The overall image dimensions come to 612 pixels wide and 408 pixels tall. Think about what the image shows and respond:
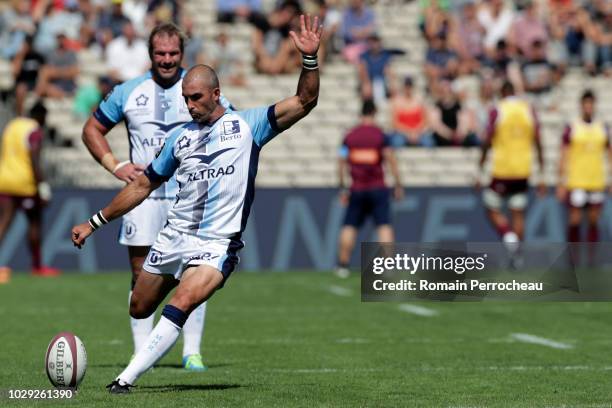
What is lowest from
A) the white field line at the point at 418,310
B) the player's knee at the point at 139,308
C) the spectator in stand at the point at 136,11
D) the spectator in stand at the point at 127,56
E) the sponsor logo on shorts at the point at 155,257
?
the white field line at the point at 418,310

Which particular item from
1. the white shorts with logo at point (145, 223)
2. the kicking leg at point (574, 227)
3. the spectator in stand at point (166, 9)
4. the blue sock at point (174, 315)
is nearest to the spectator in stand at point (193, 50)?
the spectator in stand at point (166, 9)

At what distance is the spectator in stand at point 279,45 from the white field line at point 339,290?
832 cm

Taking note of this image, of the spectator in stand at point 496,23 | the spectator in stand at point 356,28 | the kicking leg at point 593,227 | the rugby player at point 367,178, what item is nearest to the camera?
the rugby player at point 367,178

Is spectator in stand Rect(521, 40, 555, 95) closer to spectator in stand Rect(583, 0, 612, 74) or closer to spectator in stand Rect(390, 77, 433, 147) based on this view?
spectator in stand Rect(583, 0, 612, 74)

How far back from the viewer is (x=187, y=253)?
858cm

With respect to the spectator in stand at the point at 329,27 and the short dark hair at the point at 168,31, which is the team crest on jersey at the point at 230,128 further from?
the spectator in stand at the point at 329,27

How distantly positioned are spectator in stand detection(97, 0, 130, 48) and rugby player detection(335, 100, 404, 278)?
621 centimetres

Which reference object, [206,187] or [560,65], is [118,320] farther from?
[560,65]

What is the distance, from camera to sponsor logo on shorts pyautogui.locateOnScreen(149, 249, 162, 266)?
28.6 ft

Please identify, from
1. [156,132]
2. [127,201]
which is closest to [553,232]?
[156,132]

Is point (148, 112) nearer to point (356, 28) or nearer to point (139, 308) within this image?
point (139, 308)

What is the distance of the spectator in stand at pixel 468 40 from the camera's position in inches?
1061

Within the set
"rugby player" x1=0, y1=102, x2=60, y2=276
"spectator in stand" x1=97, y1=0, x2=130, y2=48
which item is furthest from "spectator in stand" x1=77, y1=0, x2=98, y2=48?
"rugby player" x1=0, y1=102, x2=60, y2=276

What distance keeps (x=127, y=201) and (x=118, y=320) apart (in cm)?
559
